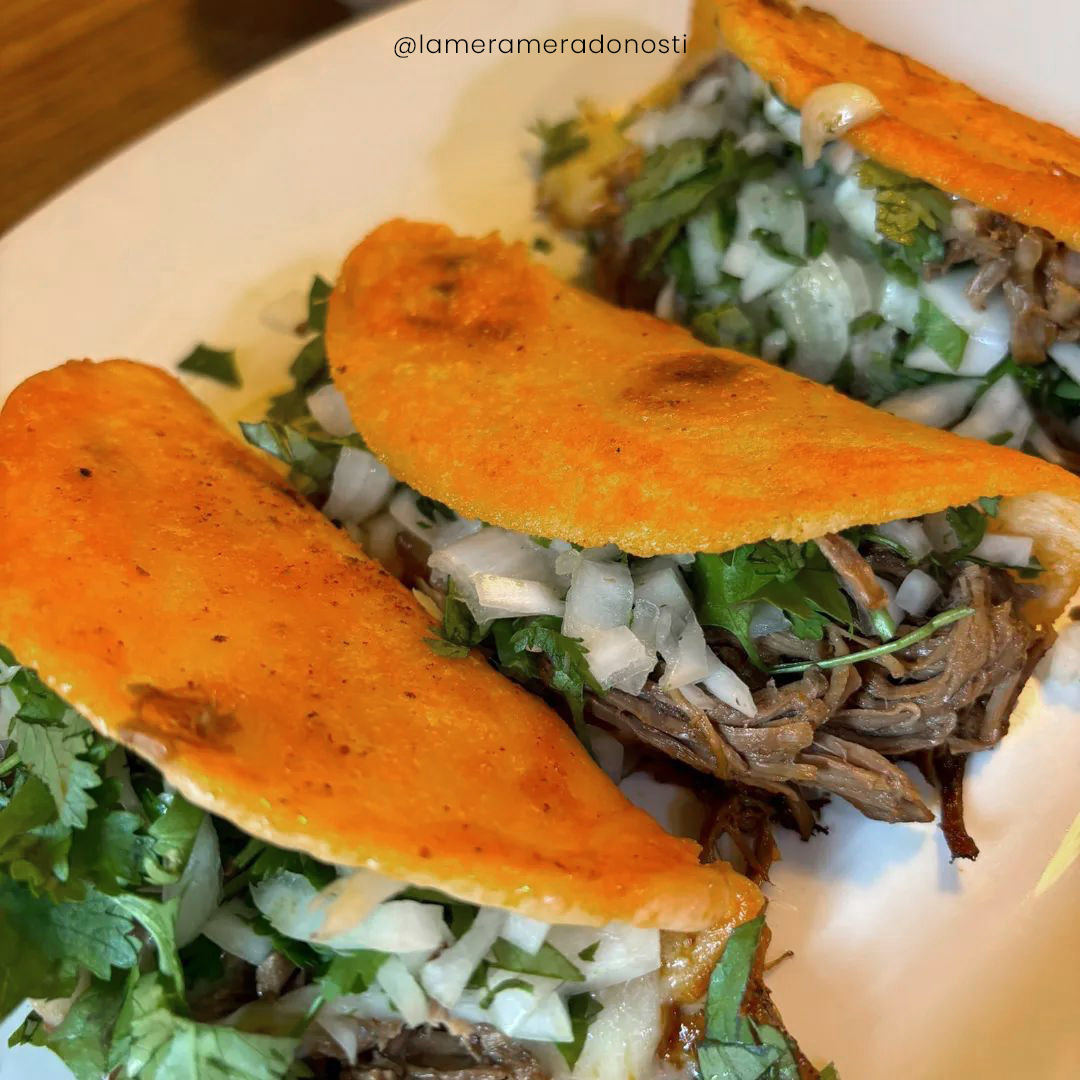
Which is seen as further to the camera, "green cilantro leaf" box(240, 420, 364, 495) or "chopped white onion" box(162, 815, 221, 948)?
"green cilantro leaf" box(240, 420, 364, 495)

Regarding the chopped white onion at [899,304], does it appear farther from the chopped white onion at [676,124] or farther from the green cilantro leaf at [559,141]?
the green cilantro leaf at [559,141]

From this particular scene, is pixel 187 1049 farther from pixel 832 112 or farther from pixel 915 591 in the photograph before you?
pixel 832 112

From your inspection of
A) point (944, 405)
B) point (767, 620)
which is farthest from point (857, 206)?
point (767, 620)

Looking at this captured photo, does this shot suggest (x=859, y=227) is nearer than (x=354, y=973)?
No

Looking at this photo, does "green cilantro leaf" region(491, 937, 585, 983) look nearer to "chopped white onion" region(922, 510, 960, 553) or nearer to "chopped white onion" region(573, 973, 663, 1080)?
"chopped white onion" region(573, 973, 663, 1080)

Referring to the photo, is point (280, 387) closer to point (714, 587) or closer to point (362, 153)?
point (362, 153)

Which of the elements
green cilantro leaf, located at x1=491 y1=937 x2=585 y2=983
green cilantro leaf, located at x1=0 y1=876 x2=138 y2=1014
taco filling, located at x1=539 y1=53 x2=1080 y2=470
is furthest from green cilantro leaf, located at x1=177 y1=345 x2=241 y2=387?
green cilantro leaf, located at x1=491 y1=937 x2=585 y2=983
